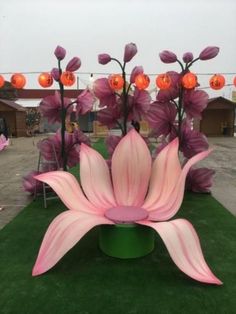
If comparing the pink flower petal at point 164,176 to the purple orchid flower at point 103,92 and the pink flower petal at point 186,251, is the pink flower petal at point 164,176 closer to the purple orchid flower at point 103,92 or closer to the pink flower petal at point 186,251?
the pink flower petal at point 186,251

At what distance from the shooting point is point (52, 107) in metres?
5.12

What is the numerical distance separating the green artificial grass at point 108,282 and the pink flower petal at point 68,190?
44cm

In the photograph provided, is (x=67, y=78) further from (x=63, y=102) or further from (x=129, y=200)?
(x=129, y=200)

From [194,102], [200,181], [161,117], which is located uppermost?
[194,102]

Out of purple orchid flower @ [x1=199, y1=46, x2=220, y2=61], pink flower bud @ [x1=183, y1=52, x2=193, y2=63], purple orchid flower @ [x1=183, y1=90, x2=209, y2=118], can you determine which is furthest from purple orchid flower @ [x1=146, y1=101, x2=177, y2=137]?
purple orchid flower @ [x1=199, y1=46, x2=220, y2=61]

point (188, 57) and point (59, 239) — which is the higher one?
point (188, 57)

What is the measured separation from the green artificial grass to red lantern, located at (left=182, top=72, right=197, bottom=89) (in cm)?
222

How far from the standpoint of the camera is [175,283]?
2.57 metres

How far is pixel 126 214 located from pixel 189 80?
261 centimetres

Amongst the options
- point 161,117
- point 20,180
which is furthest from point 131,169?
point 20,180

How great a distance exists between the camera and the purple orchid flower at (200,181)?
5426mm

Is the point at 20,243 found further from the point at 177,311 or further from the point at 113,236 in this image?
the point at 177,311

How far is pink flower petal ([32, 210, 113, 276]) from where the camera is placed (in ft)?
8.70

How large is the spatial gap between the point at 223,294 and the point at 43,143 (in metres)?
3.57
